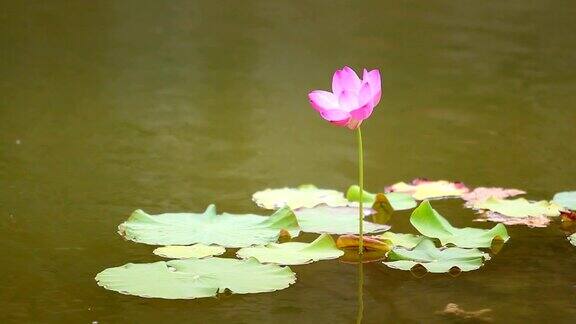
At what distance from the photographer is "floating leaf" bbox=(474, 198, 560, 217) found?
2076 mm

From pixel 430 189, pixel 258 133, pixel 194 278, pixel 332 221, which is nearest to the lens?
pixel 194 278

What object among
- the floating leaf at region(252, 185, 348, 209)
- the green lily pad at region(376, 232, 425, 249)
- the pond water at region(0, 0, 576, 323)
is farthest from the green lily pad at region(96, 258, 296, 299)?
the floating leaf at region(252, 185, 348, 209)

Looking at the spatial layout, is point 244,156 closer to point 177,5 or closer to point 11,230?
point 11,230

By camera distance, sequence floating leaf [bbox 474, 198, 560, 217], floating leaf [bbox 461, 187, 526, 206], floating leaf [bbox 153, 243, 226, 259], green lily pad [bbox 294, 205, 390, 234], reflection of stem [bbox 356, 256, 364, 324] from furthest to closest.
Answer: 1. floating leaf [bbox 461, 187, 526, 206]
2. floating leaf [bbox 474, 198, 560, 217]
3. green lily pad [bbox 294, 205, 390, 234]
4. floating leaf [bbox 153, 243, 226, 259]
5. reflection of stem [bbox 356, 256, 364, 324]

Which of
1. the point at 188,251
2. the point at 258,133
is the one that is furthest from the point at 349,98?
the point at 258,133

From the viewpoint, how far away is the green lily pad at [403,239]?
1882 millimetres

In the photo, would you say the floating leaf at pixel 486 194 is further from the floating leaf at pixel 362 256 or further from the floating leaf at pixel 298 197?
the floating leaf at pixel 362 256

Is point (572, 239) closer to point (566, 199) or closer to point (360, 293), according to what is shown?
point (566, 199)

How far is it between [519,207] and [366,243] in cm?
42

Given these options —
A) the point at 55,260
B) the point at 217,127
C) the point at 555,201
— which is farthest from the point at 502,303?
the point at 217,127

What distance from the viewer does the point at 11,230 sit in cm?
194

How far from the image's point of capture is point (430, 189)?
2.24 meters

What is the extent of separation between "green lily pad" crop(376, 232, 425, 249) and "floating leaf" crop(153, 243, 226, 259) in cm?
32

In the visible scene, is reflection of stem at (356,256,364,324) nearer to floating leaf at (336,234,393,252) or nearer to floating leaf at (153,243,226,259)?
floating leaf at (336,234,393,252)
